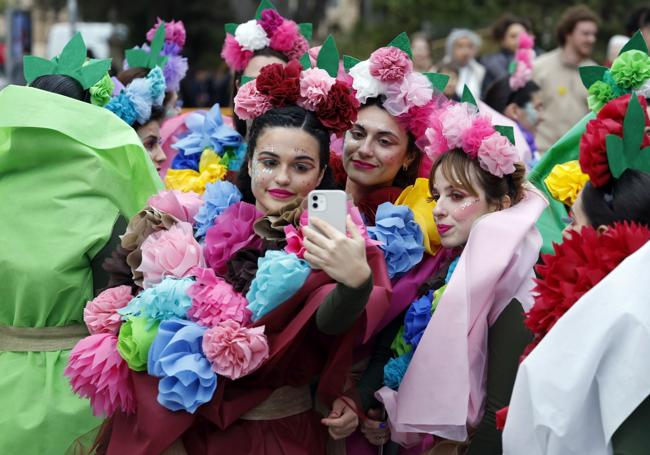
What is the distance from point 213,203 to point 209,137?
184 cm

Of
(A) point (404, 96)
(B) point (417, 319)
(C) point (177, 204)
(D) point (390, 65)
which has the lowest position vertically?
(B) point (417, 319)

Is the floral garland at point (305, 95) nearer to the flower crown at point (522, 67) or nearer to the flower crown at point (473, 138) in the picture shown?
the flower crown at point (473, 138)

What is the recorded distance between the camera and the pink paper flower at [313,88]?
12.1 feet

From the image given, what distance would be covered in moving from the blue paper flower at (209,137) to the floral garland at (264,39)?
0.37 m

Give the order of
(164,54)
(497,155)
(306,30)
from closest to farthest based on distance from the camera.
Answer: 1. (497,155)
2. (306,30)
3. (164,54)

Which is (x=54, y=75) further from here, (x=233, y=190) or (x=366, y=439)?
(x=366, y=439)

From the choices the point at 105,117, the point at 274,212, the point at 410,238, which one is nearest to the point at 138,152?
the point at 105,117

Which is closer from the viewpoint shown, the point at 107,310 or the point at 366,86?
the point at 107,310

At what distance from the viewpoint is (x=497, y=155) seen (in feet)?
12.3

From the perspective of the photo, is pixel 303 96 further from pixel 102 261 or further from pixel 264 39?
pixel 264 39

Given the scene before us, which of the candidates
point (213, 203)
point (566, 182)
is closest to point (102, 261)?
point (213, 203)

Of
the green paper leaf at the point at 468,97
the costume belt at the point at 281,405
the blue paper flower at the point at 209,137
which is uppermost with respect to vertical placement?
the green paper leaf at the point at 468,97

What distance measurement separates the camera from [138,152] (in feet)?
14.1

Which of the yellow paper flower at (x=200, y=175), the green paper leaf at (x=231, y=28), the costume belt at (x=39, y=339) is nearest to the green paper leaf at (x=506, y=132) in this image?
the yellow paper flower at (x=200, y=175)
